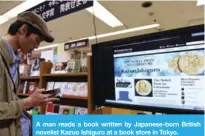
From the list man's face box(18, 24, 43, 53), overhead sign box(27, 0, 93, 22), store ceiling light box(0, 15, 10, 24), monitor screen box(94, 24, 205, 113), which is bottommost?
monitor screen box(94, 24, 205, 113)

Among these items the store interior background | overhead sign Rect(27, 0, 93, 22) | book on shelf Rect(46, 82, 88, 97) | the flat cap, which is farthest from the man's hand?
the store interior background

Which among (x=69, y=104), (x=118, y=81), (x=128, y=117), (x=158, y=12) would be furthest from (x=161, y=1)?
(x=128, y=117)

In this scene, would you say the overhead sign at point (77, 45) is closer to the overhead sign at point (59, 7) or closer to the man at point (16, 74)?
the overhead sign at point (59, 7)

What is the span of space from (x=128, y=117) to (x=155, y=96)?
0.21 metres

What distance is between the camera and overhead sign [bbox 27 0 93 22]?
279cm

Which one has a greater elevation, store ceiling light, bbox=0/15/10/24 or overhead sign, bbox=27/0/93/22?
store ceiling light, bbox=0/15/10/24

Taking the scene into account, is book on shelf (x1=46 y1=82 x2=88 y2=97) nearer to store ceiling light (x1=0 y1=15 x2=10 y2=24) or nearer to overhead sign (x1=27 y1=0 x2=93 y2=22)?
overhead sign (x1=27 y1=0 x2=93 y2=22)

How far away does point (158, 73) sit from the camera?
1123 mm

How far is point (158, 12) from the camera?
18.6ft

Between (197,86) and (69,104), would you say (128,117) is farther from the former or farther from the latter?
(69,104)

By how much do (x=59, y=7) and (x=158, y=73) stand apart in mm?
2355

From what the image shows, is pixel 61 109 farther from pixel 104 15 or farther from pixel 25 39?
pixel 104 15

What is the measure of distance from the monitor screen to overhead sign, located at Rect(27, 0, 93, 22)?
1.58m

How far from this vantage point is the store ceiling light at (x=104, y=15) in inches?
212
